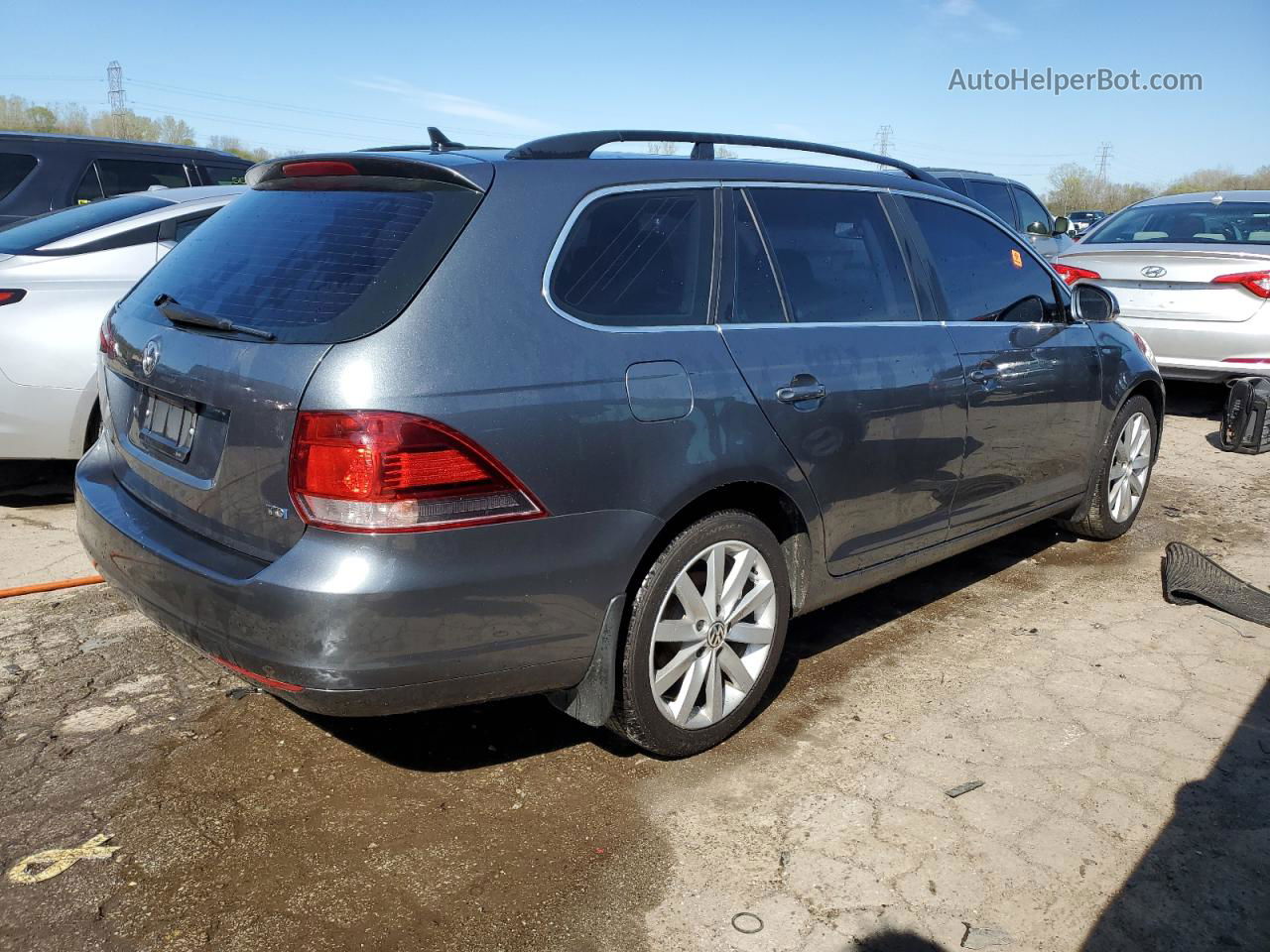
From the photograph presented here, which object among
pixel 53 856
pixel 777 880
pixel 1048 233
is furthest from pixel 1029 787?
pixel 1048 233

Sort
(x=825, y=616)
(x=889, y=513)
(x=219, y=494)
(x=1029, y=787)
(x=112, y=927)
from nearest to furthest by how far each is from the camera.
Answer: (x=112, y=927) → (x=219, y=494) → (x=1029, y=787) → (x=889, y=513) → (x=825, y=616)

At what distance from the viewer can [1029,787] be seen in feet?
10.2

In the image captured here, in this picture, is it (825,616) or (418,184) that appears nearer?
(418,184)

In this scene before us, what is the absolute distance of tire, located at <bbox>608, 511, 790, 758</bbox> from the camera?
2920mm

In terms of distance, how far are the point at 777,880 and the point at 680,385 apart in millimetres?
1282

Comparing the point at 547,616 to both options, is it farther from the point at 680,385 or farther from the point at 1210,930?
the point at 1210,930

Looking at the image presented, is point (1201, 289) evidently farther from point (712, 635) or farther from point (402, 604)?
point (402, 604)

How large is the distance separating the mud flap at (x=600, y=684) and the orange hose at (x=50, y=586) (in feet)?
7.63

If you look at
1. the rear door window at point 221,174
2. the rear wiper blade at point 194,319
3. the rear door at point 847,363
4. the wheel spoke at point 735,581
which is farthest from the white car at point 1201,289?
the rear door window at point 221,174

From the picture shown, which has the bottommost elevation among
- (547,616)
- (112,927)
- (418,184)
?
(112,927)

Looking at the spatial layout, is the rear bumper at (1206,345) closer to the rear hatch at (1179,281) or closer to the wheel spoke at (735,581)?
the rear hatch at (1179,281)

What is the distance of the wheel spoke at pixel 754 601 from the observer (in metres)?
3.19

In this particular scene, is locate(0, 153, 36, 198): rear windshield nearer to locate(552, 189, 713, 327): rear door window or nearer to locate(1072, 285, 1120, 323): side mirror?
locate(552, 189, 713, 327): rear door window

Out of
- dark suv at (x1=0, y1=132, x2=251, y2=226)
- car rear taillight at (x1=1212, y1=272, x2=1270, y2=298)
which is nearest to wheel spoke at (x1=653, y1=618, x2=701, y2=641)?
dark suv at (x1=0, y1=132, x2=251, y2=226)
